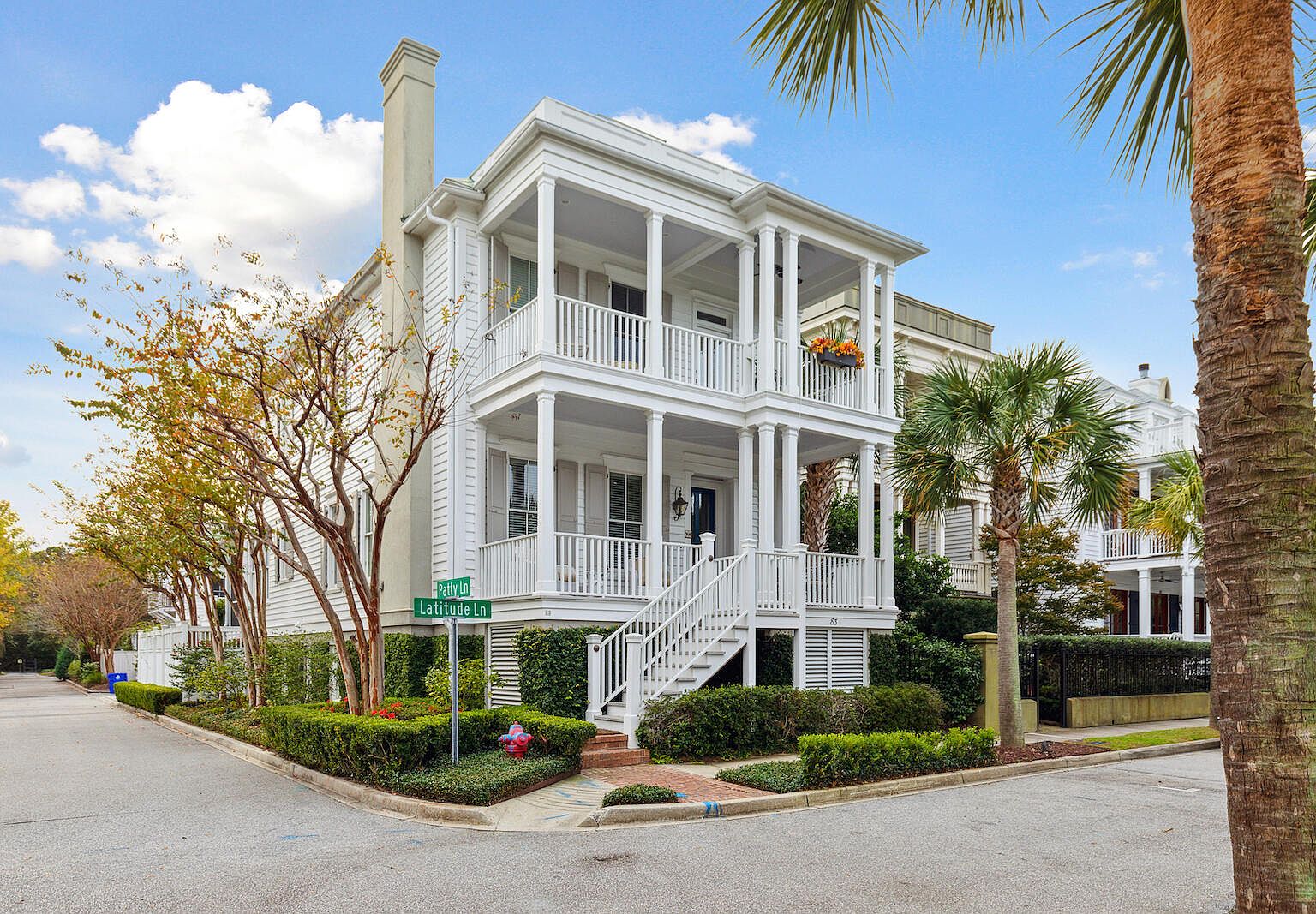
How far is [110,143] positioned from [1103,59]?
44.4 feet

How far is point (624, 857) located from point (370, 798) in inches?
146

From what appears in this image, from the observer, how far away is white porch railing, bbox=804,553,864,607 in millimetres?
16562

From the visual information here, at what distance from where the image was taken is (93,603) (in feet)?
129

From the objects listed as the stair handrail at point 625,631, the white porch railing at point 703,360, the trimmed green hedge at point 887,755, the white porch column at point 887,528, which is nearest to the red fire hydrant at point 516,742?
the stair handrail at point 625,631

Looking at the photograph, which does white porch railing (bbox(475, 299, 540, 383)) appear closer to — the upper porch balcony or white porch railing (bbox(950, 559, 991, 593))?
the upper porch balcony

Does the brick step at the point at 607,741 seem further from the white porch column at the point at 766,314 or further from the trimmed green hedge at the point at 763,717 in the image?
the white porch column at the point at 766,314

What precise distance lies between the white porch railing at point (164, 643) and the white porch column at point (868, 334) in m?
17.3

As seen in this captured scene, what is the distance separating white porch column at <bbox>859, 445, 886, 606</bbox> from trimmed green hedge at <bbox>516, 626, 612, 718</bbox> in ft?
18.7

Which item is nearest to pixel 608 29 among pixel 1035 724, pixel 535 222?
pixel 535 222

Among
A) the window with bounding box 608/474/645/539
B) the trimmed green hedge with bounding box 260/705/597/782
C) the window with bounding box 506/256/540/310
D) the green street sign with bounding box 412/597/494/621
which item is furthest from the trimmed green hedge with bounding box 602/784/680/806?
the window with bounding box 506/256/540/310

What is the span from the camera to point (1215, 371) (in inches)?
154

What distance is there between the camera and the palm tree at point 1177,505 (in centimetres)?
1838

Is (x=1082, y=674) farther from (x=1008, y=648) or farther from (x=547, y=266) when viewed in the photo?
(x=547, y=266)

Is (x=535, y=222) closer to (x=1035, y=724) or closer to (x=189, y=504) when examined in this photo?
(x=189, y=504)
